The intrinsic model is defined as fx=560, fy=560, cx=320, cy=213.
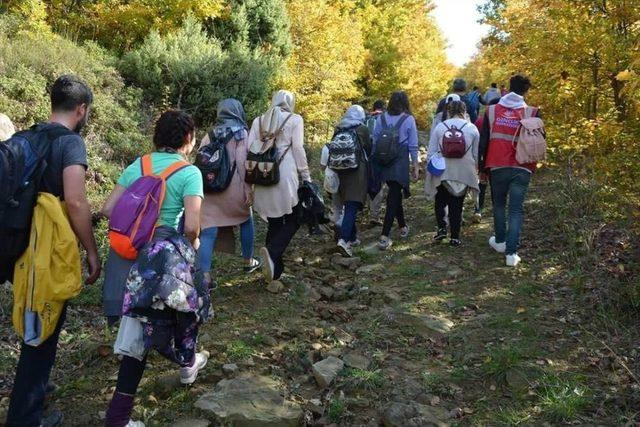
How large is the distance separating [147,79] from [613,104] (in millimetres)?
7838

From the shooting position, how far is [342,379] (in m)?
3.73

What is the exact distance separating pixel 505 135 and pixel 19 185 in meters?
4.87

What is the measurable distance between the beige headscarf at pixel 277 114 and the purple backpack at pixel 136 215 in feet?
6.81

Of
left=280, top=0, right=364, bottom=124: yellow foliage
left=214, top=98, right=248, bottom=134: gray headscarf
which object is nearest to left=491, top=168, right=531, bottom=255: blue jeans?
left=214, top=98, right=248, bottom=134: gray headscarf

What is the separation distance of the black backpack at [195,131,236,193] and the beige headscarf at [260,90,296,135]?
34 cm

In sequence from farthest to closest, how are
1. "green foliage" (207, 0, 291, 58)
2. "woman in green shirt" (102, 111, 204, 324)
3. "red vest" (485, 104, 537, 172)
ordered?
"green foliage" (207, 0, 291, 58)
"red vest" (485, 104, 537, 172)
"woman in green shirt" (102, 111, 204, 324)

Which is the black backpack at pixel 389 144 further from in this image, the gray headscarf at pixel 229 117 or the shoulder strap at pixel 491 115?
the gray headscarf at pixel 229 117

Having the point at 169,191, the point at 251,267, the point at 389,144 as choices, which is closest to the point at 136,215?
the point at 169,191

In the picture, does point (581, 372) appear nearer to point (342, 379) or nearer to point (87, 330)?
point (342, 379)

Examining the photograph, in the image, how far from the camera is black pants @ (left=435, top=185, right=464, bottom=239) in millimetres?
6855

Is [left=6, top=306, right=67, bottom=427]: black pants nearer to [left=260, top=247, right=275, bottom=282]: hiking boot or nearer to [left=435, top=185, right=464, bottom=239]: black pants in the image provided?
[left=260, top=247, right=275, bottom=282]: hiking boot

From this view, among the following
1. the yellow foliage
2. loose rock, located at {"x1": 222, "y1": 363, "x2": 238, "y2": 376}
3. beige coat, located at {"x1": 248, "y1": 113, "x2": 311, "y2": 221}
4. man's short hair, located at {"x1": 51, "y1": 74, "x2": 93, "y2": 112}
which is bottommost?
loose rock, located at {"x1": 222, "y1": 363, "x2": 238, "y2": 376}

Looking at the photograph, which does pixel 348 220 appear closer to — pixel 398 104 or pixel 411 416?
pixel 398 104

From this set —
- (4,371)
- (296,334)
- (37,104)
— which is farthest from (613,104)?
(37,104)
